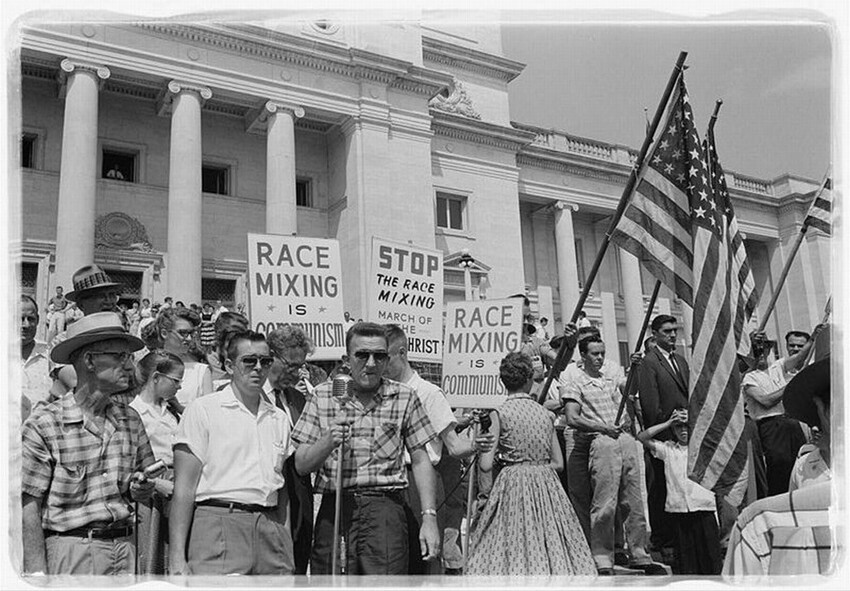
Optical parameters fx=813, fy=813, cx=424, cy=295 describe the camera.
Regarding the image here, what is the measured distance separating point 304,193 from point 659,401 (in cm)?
2039

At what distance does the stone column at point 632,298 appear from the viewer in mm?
31984

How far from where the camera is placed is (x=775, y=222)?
32656 mm

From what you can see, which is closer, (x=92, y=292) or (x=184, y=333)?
(x=92, y=292)

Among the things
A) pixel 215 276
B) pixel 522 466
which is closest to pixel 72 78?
pixel 215 276

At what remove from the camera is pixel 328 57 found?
23359 millimetres

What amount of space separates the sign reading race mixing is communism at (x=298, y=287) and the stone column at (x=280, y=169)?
46.7 feet

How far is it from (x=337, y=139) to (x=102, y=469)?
22.8 m

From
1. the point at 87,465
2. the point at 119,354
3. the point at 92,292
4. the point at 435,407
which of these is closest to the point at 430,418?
the point at 435,407

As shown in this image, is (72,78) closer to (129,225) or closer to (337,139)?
(129,225)

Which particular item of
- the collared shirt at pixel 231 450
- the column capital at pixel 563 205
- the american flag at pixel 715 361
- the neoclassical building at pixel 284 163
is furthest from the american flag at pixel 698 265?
the column capital at pixel 563 205

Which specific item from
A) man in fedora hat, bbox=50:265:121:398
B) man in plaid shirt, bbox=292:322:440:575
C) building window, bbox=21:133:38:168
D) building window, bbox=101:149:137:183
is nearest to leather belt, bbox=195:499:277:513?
man in plaid shirt, bbox=292:322:440:575

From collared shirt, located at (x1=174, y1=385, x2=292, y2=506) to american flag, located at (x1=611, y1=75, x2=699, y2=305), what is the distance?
3.67 meters

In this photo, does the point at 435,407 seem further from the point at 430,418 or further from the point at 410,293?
the point at 410,293

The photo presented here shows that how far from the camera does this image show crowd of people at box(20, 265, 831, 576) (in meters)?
3.61
